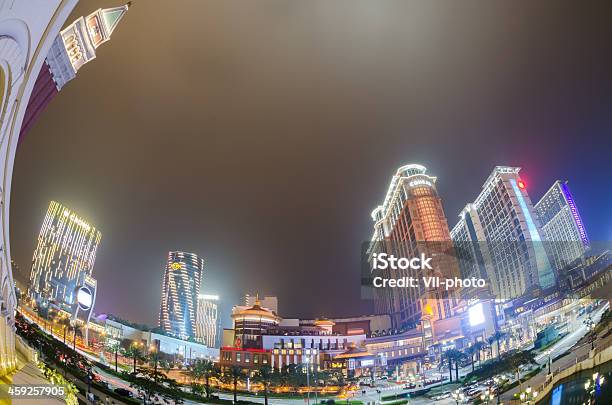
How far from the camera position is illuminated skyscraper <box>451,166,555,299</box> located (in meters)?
62.2

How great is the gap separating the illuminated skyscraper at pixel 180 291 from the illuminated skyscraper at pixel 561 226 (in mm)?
86964

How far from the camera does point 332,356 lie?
62.5 metres

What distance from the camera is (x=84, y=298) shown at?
161ft

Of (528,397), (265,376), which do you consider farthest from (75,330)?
(528,397)

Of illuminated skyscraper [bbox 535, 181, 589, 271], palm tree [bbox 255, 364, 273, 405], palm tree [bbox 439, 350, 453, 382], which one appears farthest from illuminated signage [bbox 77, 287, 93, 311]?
illuminated skyscraper [bbox 535, 181, 589, 271]

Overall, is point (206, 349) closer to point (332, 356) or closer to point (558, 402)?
point (332, 356)

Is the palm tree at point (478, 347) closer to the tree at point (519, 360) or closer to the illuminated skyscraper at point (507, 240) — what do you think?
the tree at point (519, 360)

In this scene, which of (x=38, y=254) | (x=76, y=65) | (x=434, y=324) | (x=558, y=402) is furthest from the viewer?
(x=434, y=324)

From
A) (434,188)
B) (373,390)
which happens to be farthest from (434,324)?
(434,188)

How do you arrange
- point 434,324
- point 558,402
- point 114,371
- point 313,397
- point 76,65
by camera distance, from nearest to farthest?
point 558,402 → point 76,65 → point 114,371 → point 313,397 → point 434,324

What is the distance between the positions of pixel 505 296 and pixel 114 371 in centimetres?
5917

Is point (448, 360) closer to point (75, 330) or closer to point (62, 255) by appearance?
point (75, 330)

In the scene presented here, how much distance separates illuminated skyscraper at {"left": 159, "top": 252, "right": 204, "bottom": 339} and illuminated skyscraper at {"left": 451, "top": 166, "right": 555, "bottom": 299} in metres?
74.1

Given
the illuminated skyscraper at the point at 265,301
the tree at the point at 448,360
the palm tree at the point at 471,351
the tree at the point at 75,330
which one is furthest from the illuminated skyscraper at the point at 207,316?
the palm tree at the point at 471,351
